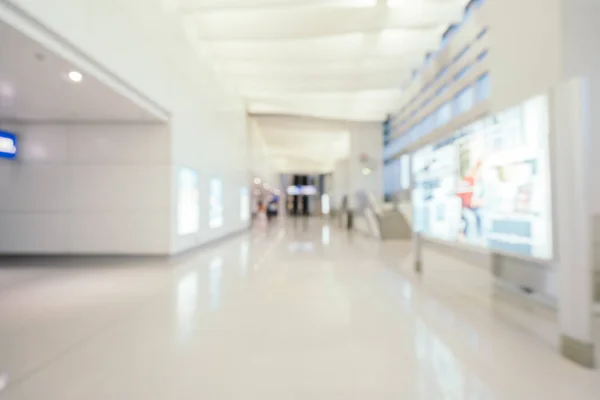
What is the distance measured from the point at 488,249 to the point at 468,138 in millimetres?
1305

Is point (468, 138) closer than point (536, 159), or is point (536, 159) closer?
point (536, 159)

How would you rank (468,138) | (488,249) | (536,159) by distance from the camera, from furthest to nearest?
(468,138)
(488,249)
(536,159)

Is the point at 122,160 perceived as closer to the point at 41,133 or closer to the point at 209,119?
the point at 41,133

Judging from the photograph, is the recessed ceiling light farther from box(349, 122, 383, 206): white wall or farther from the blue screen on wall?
box(349, 122, 383, 206): white wall

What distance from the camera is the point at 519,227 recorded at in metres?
3.27

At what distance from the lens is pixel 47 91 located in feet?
18.0

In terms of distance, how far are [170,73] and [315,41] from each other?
4307 mm

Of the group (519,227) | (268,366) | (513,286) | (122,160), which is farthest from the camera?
(122,160)

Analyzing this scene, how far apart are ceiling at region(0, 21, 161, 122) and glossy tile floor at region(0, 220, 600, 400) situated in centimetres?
276

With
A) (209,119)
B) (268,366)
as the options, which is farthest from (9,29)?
(209,119)

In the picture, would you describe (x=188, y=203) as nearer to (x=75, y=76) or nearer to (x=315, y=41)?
(x=75, y=76)

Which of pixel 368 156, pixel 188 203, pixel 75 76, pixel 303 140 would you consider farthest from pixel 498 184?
pixel 303 140

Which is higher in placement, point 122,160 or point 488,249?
point 122,160

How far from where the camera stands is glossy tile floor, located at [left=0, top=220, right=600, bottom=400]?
2176 mm
